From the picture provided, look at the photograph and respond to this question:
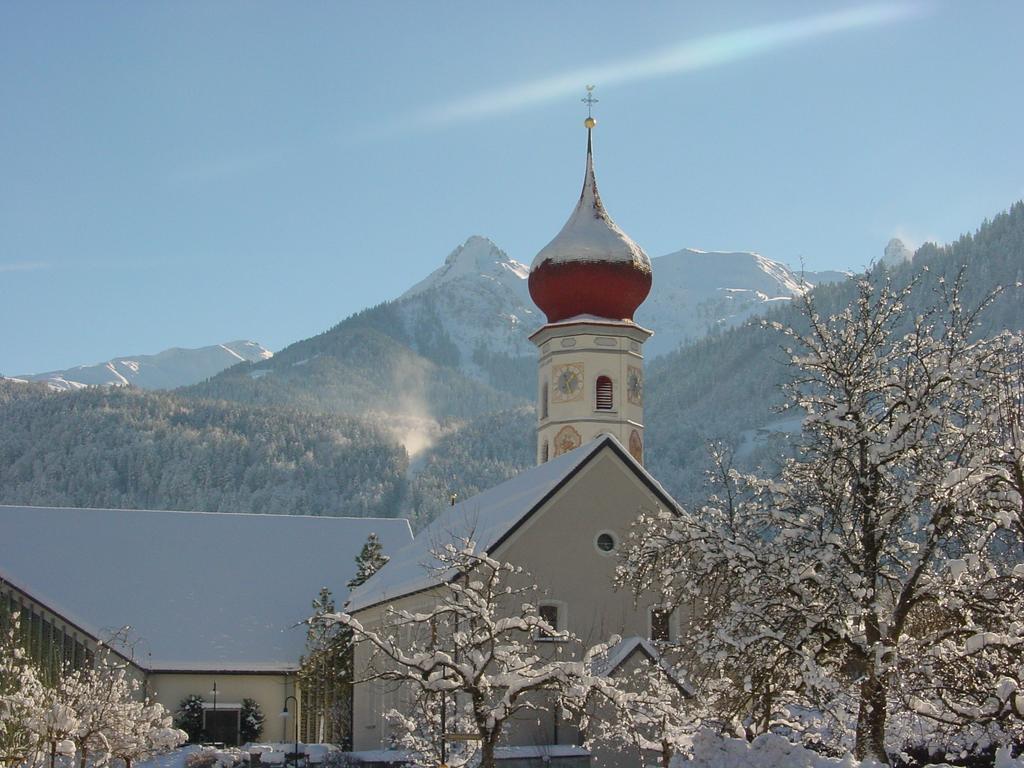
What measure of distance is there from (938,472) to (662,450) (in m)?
151

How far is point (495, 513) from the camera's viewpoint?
32.9 meters

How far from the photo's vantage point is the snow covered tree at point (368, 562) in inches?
1828

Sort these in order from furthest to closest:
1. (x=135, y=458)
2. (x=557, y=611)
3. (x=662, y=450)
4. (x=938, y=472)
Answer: (x=662, y=450), (x=135, y=458), (x=557, y=611), (x=938, y=472)

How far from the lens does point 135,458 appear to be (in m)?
154

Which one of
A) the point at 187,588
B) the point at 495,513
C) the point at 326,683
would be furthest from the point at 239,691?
the point at 495,513

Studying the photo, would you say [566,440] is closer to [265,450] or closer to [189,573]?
[189,573]

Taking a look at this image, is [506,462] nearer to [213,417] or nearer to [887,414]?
[213,417]

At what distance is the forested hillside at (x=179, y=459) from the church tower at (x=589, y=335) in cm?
10933

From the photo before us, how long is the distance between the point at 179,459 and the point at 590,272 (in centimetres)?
12265

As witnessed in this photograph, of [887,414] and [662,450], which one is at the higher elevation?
[662,450]

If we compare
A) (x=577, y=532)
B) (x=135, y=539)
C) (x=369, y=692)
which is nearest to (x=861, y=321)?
(x=577, y=532)

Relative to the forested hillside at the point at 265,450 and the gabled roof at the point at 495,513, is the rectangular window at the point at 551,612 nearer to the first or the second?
the gabled roof at the point at 495,513

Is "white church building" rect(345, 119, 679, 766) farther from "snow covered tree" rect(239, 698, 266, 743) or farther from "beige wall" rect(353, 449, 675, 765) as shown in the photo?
"snow covered tree" rect(239, 698, 266, 743)

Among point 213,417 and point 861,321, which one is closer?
point 861,321
